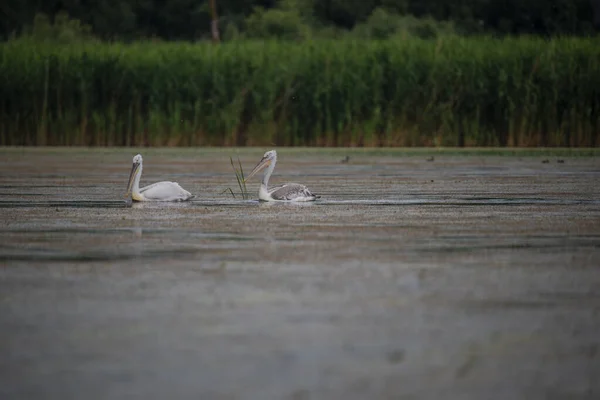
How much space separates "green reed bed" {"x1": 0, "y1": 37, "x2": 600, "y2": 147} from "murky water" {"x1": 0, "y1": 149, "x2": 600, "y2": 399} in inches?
713

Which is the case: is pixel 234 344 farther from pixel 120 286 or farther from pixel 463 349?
pixel 120 286

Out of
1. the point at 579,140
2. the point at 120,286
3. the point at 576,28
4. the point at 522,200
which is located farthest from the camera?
the point at 576,28

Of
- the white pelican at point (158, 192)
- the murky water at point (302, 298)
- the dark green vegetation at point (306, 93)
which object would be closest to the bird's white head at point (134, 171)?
the white pelican at point (158, 192)

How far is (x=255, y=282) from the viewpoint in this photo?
9.84 meters

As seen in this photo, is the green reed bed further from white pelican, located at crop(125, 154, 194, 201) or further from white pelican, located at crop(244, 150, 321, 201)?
white pelican, located at crop(125, 154, 194, 201)

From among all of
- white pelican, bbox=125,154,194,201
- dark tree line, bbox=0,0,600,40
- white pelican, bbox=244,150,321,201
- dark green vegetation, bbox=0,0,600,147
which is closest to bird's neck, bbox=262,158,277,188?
white pelican, bbox=244,150,321,201

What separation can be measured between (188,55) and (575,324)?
101ft

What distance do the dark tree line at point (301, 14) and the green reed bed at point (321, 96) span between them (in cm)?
2152

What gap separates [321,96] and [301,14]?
23.6 meters

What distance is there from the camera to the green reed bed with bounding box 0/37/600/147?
36.4 metres

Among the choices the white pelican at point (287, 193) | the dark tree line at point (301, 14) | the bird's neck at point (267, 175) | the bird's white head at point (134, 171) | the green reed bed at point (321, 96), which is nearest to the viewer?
the white pelican at point (287, 193)

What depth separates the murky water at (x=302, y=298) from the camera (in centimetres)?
662

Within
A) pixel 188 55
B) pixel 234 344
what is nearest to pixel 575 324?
pixel 234 344

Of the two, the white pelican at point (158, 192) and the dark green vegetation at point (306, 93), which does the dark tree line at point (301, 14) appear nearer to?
the dark green vegetation at point (306, 93)
